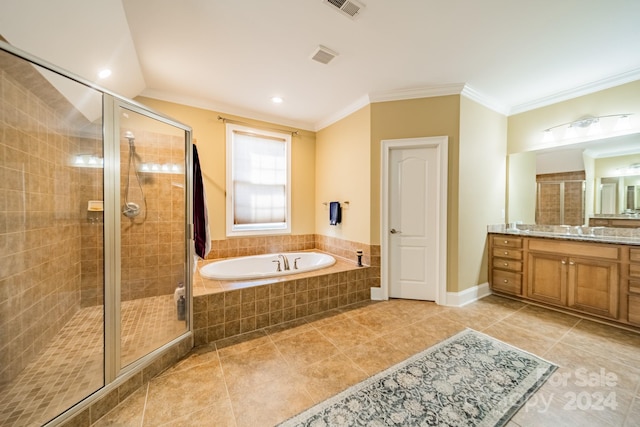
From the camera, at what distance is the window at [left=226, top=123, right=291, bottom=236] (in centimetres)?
333

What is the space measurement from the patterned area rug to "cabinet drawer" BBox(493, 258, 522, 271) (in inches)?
55.6

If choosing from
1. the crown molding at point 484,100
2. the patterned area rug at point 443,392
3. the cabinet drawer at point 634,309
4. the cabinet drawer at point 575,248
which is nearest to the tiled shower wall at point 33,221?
the patterned area rug at point 443,392

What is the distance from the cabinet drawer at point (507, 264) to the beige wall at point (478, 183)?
13 centimetres

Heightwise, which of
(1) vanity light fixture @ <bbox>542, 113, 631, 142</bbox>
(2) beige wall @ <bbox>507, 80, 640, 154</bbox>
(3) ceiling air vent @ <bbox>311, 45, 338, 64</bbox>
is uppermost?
(3) ceiling air vent @ <bbox>311, 45, 338, 64</bbox>

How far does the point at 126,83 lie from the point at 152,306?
2.27 m

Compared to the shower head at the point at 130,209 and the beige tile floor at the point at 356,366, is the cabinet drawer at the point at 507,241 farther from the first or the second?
the shower head at the point at 130,209

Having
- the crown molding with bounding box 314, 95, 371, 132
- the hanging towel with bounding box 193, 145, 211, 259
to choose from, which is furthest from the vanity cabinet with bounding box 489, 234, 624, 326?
the hanging towel with bounding box 193, 145, 211, 259

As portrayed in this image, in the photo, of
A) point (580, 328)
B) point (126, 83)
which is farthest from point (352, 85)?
point (580, 328)

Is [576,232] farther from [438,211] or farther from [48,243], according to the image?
[48,243]

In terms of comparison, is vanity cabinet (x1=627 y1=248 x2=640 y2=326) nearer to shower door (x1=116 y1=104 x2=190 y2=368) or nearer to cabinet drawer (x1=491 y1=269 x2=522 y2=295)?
cabinet drawer (x1=491 y1=269 x2=522 y2=295)

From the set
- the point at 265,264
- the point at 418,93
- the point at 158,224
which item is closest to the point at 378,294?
the point at 265,264

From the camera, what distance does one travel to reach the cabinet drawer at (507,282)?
289 centimetres

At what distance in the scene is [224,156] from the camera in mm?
3244

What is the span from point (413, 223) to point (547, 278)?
1625mm
